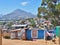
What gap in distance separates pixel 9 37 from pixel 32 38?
144 inches

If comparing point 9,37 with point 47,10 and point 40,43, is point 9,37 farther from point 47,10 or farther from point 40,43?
point 47,10

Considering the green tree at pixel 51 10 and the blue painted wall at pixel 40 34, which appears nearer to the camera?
the blue painted wall at pixel 40 34

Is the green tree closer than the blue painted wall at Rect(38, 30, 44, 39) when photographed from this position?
No

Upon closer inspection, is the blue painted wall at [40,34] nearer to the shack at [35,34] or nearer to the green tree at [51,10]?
the shack at [35,34]

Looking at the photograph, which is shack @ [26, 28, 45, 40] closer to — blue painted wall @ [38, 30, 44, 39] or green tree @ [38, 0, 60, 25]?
blue painted wall @ [38, 30, 44, 39]

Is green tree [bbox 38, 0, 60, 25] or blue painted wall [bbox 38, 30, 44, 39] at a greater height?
green tree [bbox 38, 0, 60, 25]

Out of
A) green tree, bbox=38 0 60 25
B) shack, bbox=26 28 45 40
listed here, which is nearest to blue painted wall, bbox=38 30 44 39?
shack, bbox=26 28 45 40

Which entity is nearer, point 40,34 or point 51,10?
point 40,34

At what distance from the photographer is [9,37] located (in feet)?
81.6

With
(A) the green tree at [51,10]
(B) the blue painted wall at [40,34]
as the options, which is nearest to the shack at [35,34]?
(B) the blue painted wall at [40,34]

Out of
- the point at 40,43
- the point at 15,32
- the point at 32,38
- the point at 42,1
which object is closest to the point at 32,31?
the point at 32,38

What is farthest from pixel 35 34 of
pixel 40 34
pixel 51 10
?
pixel 51 10

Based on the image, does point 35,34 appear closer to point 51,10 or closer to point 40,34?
point 40,34

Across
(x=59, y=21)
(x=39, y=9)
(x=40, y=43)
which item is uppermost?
(x=39, y=9)
